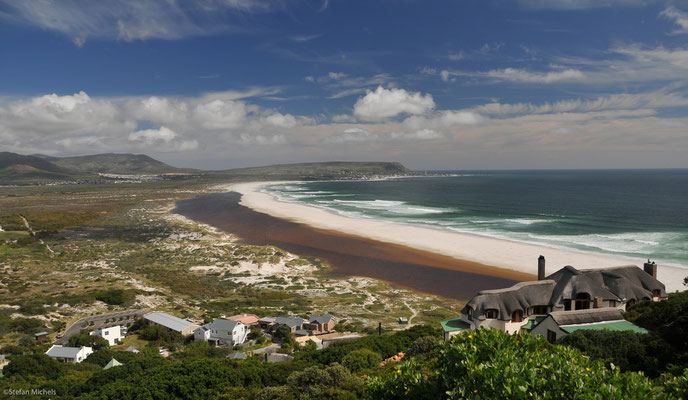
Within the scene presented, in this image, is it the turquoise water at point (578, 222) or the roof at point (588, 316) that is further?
the turquoise water at point (578, 222)

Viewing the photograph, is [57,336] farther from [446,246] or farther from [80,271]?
[446,246]

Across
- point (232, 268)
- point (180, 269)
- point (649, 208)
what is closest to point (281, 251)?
point (232, 268)

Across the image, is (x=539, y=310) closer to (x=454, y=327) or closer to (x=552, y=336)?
(x=552, y=336)

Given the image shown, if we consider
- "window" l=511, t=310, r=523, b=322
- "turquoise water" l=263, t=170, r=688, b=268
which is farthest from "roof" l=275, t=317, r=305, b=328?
"turquoise water" l=263, t=170, r=688, b=268

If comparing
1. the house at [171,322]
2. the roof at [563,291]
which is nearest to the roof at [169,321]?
the house at [171,322]

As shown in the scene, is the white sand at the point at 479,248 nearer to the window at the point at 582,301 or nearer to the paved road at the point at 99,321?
the window at the point at 582,301

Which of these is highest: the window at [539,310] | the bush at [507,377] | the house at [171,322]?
the bush at [507,377]

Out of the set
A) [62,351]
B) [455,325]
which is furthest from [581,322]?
[62,351]

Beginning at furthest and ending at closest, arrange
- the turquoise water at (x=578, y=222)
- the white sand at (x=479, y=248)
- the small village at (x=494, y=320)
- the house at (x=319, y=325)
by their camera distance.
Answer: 1. the turquoise water at (x=578, y=222)
2. the white sand at (x=479, y=248)
3. the house at (x=319, y=325)
4. the small village at (x=494, y=320)
